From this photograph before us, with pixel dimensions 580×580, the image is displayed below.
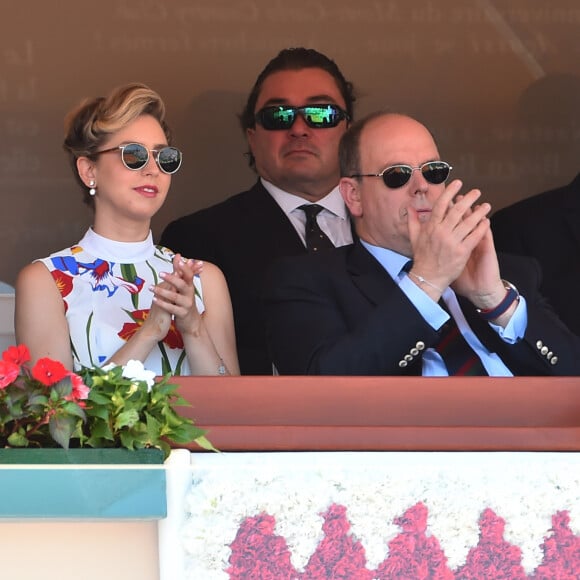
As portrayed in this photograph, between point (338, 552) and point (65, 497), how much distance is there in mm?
484

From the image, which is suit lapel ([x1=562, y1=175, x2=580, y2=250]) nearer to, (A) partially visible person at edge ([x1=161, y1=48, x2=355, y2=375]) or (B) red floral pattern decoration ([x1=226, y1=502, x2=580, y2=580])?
(A) partially visible person at edge ([x1=161, y1=48, x2=355, y2=375])

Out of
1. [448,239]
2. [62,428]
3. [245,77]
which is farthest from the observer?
[245,77]

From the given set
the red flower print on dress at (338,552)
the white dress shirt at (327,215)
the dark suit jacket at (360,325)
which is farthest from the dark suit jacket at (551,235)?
the red flower print on dress at (338,552)

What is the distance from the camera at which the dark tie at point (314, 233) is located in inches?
160

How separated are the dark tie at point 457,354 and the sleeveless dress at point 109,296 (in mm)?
636

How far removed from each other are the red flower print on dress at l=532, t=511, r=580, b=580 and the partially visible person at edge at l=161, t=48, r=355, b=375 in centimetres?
174

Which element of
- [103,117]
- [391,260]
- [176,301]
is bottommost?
[176,301]

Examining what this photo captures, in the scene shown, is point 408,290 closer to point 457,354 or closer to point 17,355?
point 457,354

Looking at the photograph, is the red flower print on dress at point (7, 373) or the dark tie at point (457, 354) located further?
the dark tie at point (457, 354)

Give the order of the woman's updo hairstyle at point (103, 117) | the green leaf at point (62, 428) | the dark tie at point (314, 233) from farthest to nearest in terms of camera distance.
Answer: the dark tie at point (314, 233), the woman's updo hairstyle at point (103, 117), the green leaf at point (62, 428)

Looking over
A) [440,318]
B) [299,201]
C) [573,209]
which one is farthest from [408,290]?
[573,209]

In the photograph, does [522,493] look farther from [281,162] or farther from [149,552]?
[281,162]

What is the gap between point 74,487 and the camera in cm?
231

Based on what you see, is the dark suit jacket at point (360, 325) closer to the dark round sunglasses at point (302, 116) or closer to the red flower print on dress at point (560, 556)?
the red flower print on dress at point (560, 556)
